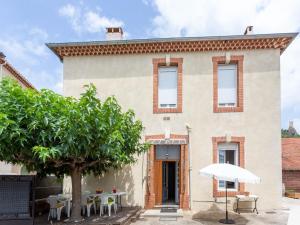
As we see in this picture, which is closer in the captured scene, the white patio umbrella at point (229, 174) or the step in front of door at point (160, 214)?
the white patio umbrella at point (229, 174)

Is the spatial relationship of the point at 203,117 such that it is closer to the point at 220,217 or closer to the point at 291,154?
the point at 220,217

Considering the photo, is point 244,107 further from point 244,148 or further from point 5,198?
point 5,198

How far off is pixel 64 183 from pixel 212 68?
28.4 ft

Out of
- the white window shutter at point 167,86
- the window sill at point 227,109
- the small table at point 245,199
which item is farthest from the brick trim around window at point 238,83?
the small table at point 245,199

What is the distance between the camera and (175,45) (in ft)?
46.4

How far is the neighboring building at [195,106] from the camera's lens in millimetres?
13539

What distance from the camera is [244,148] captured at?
13.6 metres

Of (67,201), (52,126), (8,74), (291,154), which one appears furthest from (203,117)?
(8,74)

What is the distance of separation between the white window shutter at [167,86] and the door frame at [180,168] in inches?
63.8

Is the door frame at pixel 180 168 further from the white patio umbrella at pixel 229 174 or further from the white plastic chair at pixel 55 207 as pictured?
the white plastic chair at pixel 55 207

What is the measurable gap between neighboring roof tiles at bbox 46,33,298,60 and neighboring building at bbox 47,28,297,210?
4 cm

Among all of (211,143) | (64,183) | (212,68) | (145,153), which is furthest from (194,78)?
(64,183)

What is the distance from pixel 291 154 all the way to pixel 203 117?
10.4 m

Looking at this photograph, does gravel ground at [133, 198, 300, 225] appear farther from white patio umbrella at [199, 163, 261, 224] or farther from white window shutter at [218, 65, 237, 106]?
white window shutter at [218, 65, 237, 106]
